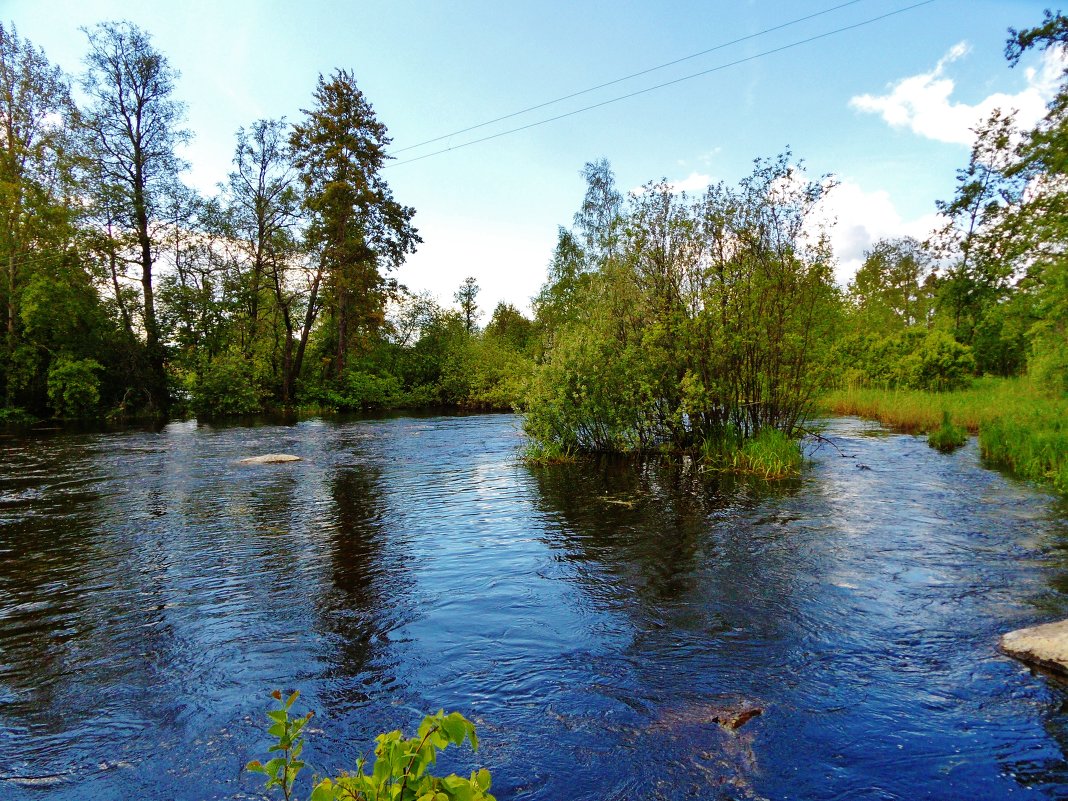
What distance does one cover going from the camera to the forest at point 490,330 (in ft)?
45.8

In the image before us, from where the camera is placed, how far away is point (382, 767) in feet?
6.08

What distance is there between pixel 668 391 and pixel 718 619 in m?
9.46

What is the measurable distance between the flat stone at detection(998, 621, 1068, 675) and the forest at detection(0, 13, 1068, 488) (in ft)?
28.7

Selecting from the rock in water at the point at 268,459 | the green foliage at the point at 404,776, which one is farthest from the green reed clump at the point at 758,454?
the green foliage at the point at 404,776

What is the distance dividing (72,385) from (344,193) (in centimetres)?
1806

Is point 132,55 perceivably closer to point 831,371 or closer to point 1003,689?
point 831,371

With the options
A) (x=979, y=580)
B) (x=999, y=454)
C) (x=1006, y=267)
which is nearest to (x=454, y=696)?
(x=979, y=580)

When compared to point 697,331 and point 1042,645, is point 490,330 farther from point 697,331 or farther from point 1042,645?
point 1042,645

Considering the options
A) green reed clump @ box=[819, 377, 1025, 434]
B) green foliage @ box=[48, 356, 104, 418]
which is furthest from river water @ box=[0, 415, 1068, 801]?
green foliage @ box=[48, 356, 104, 418]

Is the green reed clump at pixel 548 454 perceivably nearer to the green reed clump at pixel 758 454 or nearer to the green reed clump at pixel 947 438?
the green reed clump at pixel 758 454

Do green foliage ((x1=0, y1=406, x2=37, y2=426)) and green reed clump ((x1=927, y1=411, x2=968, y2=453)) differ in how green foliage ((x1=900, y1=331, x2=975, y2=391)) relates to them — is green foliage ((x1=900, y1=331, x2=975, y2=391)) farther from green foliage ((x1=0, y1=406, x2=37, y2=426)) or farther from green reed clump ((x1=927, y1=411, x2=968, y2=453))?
green foliage ((x1=0, y1=406, x2=37, y2=426))

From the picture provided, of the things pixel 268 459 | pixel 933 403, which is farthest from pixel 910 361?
pixel 268 459

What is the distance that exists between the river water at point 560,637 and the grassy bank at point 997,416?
141cm

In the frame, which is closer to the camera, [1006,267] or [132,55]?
[1006,267]
